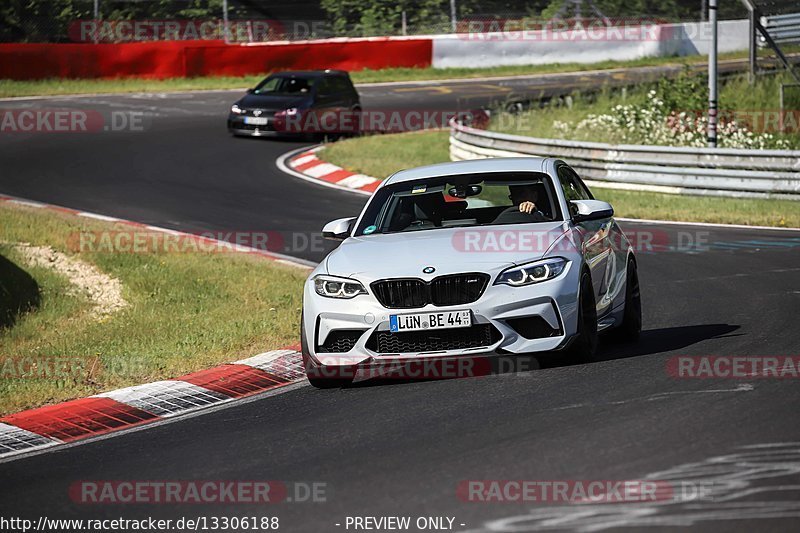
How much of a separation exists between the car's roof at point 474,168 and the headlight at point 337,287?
5.00ft

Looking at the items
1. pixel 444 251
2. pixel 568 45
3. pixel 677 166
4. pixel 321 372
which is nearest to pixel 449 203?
pixel 444 251

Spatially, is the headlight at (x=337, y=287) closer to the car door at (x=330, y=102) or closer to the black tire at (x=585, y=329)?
the black tire at (x=585, y=329)

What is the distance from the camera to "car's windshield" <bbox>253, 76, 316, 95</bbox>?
30.4 meters

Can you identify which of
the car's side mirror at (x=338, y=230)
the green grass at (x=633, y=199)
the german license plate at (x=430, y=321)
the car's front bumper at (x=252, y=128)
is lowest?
the green grass at (x=633, y=199)

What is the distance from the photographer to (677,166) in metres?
21.7

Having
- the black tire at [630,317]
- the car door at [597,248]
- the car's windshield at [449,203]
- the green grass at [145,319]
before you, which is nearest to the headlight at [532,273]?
the car door at [597,248]

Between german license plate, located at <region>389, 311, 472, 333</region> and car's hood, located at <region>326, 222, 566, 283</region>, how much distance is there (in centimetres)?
26

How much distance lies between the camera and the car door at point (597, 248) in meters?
9.35

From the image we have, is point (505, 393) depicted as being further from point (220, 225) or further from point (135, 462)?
point (220, 225)

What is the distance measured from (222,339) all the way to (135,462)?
3.97 metres

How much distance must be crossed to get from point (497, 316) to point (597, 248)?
5.03ft

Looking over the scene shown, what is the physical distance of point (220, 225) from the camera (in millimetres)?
19000

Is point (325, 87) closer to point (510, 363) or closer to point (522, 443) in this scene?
point (510, 363)

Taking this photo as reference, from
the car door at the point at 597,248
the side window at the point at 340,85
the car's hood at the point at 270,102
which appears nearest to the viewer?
the car door at the point at 597,248
